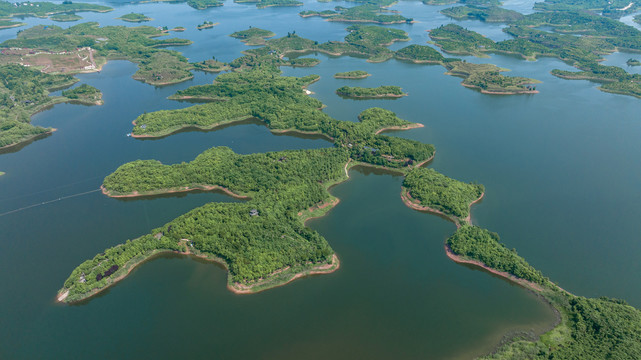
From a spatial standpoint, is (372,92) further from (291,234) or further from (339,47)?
(291,234)

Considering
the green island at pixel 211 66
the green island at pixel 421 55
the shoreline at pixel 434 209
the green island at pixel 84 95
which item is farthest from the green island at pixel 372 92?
the green island at pixel 84 95

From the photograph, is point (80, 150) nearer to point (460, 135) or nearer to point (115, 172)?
point (115, 172)

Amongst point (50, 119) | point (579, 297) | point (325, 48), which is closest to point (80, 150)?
point (50, 119)

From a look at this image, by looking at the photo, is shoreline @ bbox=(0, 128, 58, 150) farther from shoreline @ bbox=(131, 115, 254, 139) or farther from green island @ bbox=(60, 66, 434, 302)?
green island @ bbox=(60, 66, 434, 302)

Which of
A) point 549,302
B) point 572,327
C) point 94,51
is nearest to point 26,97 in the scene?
point 94,51

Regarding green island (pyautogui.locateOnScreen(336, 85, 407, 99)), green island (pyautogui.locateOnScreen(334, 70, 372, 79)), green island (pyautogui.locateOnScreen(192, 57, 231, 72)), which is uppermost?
green island (pyautogui.locateOnScreen(192, 57, 231, 72))

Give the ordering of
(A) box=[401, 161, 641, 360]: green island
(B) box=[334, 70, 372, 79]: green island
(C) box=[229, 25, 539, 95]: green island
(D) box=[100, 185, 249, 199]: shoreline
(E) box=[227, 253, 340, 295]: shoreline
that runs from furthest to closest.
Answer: (B) box=[334, 70, 372, 79]: green island
(C) box=[229, 25, 539, 95]: green island
(D) box=[100, 185, 249, 199]: shoreline
(E) box=[227, 253, 340, 295]: shoreline
(A) box=[401, 161, 641, 360]: green island

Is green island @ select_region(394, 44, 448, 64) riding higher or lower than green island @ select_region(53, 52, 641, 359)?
higher

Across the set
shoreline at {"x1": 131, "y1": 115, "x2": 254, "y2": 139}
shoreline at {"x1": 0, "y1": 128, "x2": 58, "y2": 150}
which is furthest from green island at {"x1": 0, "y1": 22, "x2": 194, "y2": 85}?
shoreline at {"x1": 131, "y1": 115, "x2": 254, "y2": 139}
